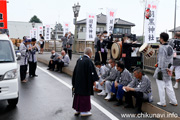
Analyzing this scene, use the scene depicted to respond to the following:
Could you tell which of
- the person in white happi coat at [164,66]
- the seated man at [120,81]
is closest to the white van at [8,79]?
the seated man at [120,81]

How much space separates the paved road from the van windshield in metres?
1.31

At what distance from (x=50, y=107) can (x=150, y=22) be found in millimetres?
6170

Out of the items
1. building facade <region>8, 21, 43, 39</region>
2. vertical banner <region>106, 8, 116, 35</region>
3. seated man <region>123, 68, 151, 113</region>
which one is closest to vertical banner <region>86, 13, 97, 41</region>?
vertical banner <region>106, 8, 116, 35</region>

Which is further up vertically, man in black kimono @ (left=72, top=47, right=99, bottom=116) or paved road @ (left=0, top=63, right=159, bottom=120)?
man in black kimono @ (left=72, top=47, right=99, bottom=116)

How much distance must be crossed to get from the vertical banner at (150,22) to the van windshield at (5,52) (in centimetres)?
599

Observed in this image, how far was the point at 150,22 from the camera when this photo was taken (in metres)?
9.29

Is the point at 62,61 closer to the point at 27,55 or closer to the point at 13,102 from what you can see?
the point at 27,55

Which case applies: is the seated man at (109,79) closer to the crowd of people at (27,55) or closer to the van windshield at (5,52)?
the van windshield at (5,52)

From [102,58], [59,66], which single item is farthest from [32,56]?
[102,58]

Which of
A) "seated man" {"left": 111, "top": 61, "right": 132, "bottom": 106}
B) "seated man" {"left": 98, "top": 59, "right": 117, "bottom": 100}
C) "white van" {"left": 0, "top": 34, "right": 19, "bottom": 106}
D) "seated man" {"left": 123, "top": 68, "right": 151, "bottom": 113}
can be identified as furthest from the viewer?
"seated man" {"left": 98, "top": 59, "right": 117, "bottom": 100}

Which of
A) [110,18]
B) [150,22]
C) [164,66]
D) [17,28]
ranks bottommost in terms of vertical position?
[164,66]

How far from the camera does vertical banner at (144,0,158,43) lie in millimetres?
9219

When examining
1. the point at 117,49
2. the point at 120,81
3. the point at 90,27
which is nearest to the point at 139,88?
the point at 120,81

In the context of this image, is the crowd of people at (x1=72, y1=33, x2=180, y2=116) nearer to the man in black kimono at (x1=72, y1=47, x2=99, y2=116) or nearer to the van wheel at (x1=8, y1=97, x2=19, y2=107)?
the man in black kimono at (x1=72, y1=47, x2=99, y2=116)
